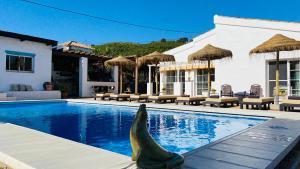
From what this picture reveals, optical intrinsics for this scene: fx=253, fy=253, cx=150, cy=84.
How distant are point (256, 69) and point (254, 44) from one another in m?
1.61

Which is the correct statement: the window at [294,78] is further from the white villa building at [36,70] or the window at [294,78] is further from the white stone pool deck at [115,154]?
the white villa building at [36,70]

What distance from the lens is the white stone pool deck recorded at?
3.37 metres

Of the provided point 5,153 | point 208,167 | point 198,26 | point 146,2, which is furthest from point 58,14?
point 198,26

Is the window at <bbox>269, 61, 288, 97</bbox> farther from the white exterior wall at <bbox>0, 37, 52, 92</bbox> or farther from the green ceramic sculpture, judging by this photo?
the white exterior wall at <bbox>0, 37, 52, 92</bbox>

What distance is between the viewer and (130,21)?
86.4 feet

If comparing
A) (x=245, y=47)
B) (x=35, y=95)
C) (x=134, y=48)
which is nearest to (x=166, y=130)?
(x=245, y=47)

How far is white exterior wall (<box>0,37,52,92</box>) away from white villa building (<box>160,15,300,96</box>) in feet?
35.4

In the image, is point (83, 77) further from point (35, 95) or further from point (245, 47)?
point (245, 47)

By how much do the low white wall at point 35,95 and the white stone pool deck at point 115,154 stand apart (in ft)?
45.6

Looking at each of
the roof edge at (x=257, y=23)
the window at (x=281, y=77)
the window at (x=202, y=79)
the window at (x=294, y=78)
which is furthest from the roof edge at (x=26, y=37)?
the window at (x=294, y=78)

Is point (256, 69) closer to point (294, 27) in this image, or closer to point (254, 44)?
point (254, 44)

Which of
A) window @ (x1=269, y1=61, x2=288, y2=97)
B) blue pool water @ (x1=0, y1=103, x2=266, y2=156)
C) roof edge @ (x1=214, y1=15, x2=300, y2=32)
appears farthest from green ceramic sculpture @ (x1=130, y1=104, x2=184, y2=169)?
roof edge @ (x1=214, y1=15, x2=300, y2=32)

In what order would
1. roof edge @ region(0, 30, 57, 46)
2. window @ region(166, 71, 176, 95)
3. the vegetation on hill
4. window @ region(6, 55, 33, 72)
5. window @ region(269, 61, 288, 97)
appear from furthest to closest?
the vegetation on hill → window @ region(166, 71, 176, 95) → window @ region(6, 55, 33, 72) → roof edge @ region(0, 30, 57, 46) → window @ region(269, 61, 288, 97)

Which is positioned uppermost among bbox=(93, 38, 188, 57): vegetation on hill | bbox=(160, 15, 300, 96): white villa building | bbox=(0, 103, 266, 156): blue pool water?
bbox=(93, 38, 188, 57): vegetation on hill
